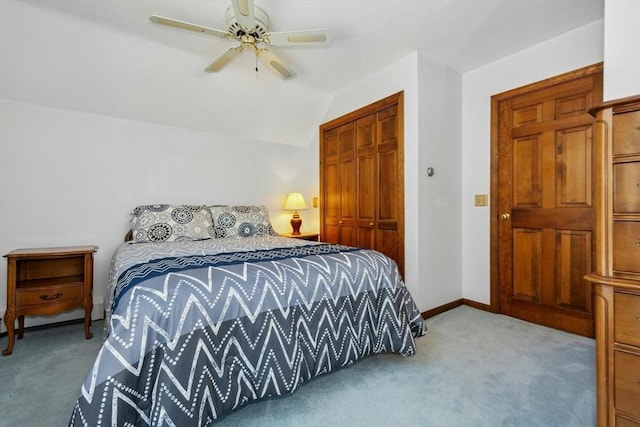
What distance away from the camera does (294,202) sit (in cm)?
399

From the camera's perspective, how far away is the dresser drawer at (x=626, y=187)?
3.77 feet

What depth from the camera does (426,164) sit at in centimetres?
279

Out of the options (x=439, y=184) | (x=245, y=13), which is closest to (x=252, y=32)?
(x=245, y=13)

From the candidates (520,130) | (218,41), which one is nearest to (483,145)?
(520,130)

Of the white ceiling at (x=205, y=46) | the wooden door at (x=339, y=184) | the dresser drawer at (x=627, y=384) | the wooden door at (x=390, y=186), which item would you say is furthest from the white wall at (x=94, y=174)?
the dresser drawer at (x=627, y=384)

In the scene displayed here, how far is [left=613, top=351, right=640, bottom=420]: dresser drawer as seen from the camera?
1.12 metres

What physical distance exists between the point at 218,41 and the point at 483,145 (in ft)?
8.90

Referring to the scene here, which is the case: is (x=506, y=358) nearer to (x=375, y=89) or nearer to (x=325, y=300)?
(x=325, y=300)

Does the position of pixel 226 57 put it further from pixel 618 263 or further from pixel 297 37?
pixel 618 263

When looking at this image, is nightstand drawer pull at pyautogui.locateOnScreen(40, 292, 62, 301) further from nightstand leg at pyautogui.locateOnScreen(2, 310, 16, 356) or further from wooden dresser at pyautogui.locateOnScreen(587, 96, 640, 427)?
wooden dresser at pyautogui.locateOnScreen(587, 96, 640, 427)

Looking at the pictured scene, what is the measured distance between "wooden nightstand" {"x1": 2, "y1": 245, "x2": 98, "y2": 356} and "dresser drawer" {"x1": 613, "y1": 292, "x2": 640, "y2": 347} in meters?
3.31

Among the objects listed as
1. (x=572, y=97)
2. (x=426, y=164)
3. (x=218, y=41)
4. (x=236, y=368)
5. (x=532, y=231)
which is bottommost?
(x=236, y=368)

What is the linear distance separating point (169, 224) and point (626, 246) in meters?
3.17

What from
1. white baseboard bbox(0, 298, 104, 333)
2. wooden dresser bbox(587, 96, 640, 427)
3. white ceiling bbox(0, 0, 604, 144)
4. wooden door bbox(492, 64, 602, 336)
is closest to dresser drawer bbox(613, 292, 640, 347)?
wooden dresser bbox(587, 96, 640, 427)
